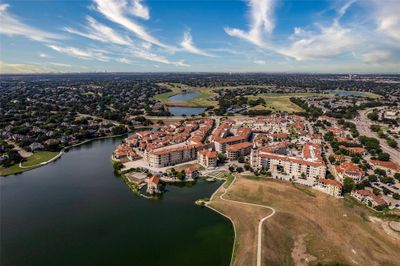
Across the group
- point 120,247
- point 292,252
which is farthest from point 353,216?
point 120,247

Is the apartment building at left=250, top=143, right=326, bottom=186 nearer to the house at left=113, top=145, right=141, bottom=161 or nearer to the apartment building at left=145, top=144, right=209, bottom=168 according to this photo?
the apartment building at left=145, top=144, right=209, bottom=168

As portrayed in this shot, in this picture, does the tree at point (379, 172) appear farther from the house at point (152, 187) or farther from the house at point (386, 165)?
the house at point (152, 187)

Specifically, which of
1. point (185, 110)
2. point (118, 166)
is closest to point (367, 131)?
point (185, 110)

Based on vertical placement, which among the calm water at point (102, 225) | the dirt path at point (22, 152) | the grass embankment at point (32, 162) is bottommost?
the calm water at point (102, 225)

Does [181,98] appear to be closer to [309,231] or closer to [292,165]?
[292,165]

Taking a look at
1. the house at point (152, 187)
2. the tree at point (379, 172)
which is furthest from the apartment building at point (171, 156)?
the tree at point (379, 172)

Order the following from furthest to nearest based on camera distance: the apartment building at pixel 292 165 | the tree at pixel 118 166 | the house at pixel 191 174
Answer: the tree at pixel 118 166 → the house at pixel 191 174 → the apartment building at pixel 292 165
